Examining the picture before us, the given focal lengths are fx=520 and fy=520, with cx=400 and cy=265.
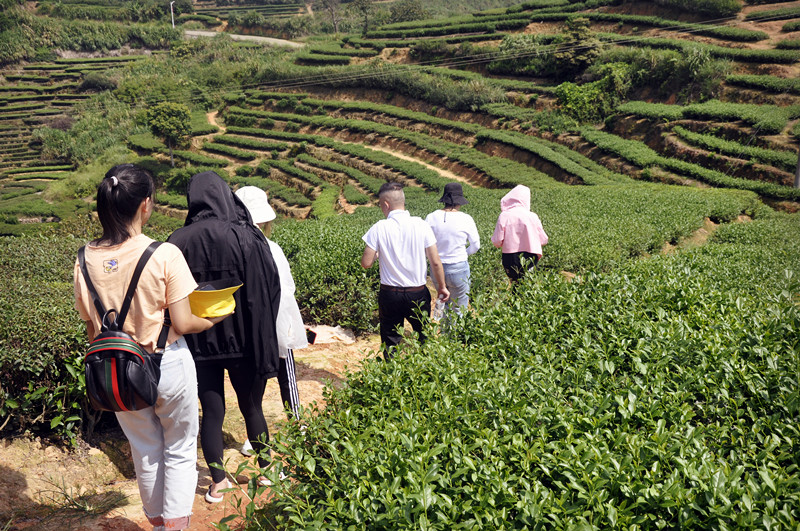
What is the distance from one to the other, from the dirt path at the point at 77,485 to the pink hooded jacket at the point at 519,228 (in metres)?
3.14

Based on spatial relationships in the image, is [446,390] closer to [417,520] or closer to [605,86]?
[417,520]

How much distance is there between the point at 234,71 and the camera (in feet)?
159

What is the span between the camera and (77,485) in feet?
11.0

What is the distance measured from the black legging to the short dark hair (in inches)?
42.0

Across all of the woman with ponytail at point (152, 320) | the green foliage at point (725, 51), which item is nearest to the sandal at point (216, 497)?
the woman with ponytail at point (152, 320)

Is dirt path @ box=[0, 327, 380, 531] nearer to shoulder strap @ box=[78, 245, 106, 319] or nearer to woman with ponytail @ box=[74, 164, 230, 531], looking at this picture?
woman with ponytail @ box=[74, 164, 230, 531]

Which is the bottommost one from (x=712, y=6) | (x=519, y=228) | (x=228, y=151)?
(x=228, y=151)

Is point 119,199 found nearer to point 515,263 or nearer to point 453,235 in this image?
point 453,235

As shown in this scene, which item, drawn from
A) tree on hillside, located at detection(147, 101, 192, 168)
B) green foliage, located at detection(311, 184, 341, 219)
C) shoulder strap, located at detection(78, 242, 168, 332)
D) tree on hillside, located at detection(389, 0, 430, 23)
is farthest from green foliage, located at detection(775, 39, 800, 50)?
tree on hillside, located at detection(147, 101, 192, 168)

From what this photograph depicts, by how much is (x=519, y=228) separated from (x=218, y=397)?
406 centimetres

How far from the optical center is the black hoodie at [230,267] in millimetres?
3238

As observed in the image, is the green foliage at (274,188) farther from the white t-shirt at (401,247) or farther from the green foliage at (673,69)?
the white t-shirt at (401,247)

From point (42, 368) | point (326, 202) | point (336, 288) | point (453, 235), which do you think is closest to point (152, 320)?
point (42, 368)

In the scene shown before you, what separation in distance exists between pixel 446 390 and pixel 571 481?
35.9 inches
